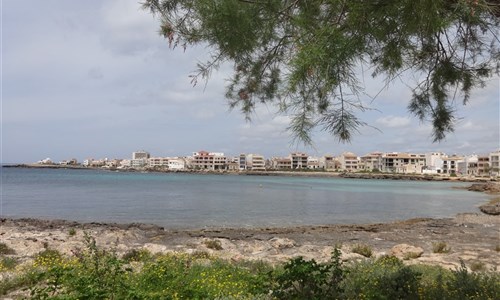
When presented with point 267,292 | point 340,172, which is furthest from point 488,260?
point 340,172

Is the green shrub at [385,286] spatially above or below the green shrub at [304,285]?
below

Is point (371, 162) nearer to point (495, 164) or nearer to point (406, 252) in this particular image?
point (495, 164)

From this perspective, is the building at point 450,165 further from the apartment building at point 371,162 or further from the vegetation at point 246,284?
the vegetation at point 246,284

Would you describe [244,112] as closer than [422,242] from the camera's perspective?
Yes

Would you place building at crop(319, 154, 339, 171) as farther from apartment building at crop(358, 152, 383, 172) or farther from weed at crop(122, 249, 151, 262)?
weed at crop(122, 249, 151, 262)

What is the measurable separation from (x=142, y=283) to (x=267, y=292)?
6.81ft

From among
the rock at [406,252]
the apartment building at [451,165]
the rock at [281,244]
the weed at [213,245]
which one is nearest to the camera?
the rock at [406,252]

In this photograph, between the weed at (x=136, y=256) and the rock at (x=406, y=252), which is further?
the rock at (x=406, y=252)

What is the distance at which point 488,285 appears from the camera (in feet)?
21.7

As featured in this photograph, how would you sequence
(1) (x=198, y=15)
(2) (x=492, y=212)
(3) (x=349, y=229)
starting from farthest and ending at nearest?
(2) (x=492, y=212), (3) (x=349, y=229), (1) (x=198, y=15)

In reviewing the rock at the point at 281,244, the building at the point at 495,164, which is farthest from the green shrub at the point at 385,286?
the building at the point at 495,164

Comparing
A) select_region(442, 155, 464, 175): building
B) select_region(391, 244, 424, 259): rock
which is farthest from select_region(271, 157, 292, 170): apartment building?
select_region(391, 244, 424, 259): rock

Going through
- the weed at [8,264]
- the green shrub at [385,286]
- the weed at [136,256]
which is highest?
the green shrub at [385,286]

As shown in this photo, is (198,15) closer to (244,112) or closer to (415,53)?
(244,112)
